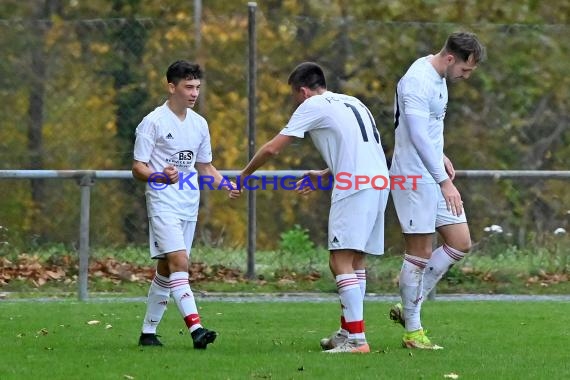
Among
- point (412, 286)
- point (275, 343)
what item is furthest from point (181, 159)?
point (412, 286)

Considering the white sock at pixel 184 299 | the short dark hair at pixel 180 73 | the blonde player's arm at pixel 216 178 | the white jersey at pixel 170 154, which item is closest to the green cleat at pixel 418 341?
the white sock at pixel 184 299

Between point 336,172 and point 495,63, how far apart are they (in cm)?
644

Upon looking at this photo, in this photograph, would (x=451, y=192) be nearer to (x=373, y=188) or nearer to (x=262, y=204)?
(x=373, y=188)

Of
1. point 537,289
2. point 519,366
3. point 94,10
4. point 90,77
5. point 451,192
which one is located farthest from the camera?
point 94,10

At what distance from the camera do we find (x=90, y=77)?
48.9 feet

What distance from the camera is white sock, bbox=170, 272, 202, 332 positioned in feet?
30.3

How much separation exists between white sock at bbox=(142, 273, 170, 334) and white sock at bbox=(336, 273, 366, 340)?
1.17 metres

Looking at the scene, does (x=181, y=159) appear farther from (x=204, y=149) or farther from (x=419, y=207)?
(x=419, y=207)

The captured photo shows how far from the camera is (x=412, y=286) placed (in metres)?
9.52

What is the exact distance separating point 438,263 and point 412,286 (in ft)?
1.27

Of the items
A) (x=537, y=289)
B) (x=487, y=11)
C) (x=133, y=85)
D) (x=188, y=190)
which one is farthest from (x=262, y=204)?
(x=188, y=190)

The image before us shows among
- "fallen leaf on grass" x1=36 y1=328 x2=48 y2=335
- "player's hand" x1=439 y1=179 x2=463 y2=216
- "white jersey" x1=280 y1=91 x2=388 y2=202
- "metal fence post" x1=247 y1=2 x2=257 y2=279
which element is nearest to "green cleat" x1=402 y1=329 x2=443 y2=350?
A: "player's hand" x1=439 y1=179 x2=463 y2=216

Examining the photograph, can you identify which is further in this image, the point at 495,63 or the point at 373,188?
the point at 495,63

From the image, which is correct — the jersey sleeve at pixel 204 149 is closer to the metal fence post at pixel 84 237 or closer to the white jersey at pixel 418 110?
the white jersey at pixel 418 110
